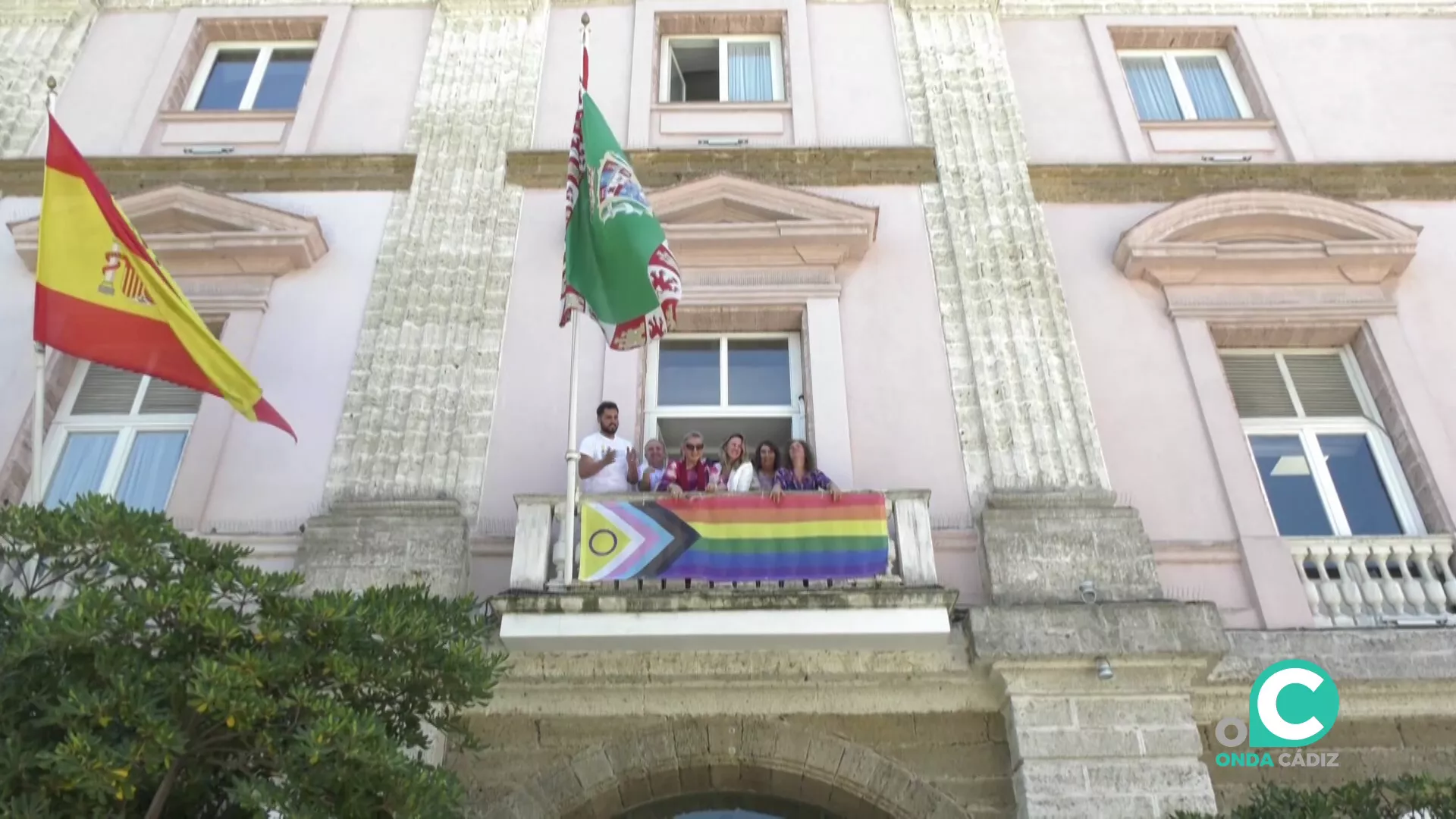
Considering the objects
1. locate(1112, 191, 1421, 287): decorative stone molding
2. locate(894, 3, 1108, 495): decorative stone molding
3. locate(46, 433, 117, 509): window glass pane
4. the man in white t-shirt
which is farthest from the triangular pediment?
locate(1112, 191, 1421, 287): decorative stone molding

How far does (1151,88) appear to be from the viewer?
10.7 meters

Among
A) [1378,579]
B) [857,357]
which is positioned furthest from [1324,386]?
[857,357]

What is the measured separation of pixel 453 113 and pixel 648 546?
195 inches

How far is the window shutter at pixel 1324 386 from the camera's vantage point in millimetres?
8430

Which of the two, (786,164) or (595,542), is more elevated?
(786,164)

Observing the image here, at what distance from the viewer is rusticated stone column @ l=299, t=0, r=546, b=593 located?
7.14m

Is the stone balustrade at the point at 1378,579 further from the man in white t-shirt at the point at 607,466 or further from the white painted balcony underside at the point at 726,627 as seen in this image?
the man in white t-shirt at the point at 607,466

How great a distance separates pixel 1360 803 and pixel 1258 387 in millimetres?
4338

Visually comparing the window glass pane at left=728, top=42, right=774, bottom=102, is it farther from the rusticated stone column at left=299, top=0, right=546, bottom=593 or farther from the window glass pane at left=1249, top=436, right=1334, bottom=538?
the window glass pane at left=1249, top=436, right=1334, bottom=538

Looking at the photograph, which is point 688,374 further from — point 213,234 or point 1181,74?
point 1181,74

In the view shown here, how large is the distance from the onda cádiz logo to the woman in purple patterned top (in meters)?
2.68

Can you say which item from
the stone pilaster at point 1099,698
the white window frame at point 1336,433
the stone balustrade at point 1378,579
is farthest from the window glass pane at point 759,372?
the stone balustrade at point 1378,579

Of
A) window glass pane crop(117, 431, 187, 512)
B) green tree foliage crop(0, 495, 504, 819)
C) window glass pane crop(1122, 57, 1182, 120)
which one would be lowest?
green tree foliage crop(0, 495, 504, 819)

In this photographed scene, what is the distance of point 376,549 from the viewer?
7082 mm
